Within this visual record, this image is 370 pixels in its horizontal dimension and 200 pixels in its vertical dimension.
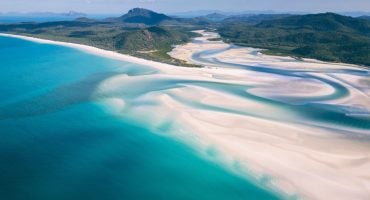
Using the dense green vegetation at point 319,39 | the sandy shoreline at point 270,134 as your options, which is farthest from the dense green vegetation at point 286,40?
the sandy shoreline at point 270,134

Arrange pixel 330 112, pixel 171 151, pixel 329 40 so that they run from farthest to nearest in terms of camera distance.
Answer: pixel 329 40 → pixel 330 112 → pixel 171 151

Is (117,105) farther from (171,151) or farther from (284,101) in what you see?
(284,101)

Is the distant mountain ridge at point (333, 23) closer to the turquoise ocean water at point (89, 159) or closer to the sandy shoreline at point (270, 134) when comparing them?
the sandy shoreline at point (270, 134)

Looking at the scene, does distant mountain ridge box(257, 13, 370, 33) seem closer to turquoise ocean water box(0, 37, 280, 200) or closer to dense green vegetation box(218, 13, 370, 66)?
dense green vegetation box(218, 13, 370, 66)

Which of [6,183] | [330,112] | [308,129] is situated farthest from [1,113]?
A: [330,112]

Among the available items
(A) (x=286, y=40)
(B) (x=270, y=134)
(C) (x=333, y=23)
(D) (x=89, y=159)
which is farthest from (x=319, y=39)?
(D) (x=89, y=159)

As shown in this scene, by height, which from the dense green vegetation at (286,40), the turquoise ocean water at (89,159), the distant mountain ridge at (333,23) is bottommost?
the turquoise ocean water at (89,159)

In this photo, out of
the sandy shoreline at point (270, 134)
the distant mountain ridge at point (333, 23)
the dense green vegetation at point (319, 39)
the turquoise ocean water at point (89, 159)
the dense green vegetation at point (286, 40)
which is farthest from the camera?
the distant mountain ridge at point (333, 23)
